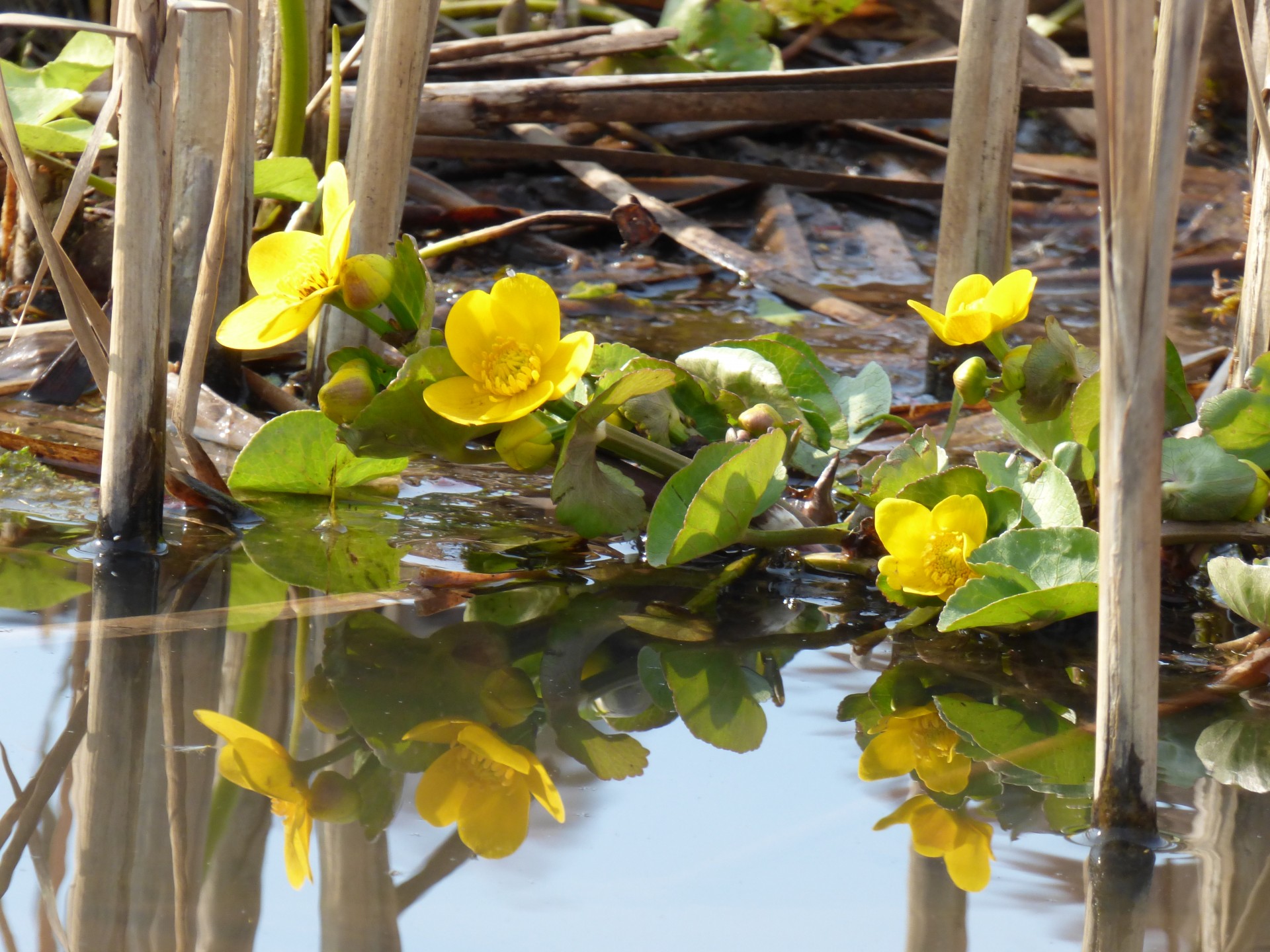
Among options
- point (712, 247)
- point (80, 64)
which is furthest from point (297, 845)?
point (712, 247)

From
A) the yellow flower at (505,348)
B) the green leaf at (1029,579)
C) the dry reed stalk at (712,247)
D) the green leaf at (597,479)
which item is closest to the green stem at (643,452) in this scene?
the green leaf at (597,479)

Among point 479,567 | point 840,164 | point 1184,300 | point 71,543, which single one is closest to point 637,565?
point 479,567

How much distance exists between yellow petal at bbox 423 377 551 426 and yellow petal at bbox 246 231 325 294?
0.19 meters

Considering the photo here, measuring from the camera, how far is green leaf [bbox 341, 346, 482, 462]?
1140 millimetres

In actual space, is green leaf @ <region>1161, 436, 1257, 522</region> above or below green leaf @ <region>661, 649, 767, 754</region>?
above

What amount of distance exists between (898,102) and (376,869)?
2.47 m

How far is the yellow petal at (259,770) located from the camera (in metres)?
0.86

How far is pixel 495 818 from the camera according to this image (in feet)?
2.77

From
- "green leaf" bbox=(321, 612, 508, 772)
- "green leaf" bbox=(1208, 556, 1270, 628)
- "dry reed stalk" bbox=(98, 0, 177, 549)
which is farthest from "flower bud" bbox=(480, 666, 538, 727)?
"green leaf" bbox=(1208, 556, 1270, 628)

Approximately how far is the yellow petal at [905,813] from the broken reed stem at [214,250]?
823 millimetres

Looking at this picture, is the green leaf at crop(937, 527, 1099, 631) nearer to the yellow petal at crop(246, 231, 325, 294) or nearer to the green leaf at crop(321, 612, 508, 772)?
the green leaf at crop(321, 612, 508, 772)

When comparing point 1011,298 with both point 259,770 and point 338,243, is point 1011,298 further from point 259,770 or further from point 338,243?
point 259,770

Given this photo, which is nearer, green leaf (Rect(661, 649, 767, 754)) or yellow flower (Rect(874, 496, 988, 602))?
green leaf (Rect(661, 649, 767, 754))

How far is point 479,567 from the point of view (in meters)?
1.32
